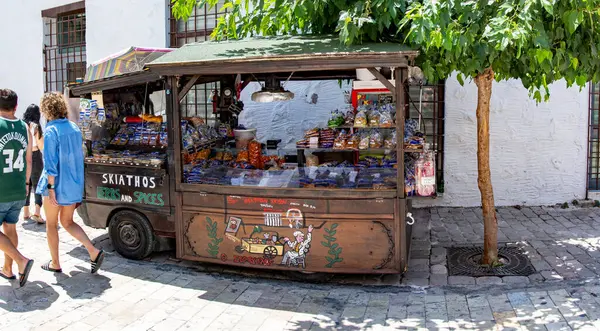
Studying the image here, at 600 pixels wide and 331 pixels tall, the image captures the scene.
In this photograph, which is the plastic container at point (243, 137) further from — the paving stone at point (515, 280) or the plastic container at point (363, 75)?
the paving stone at point (515, 280)

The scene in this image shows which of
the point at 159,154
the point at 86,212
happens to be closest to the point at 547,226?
the point at 159,154

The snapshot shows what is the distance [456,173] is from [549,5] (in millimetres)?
4396

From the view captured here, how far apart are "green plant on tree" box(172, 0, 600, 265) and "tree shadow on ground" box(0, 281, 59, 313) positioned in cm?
344

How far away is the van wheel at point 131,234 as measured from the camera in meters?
6.27

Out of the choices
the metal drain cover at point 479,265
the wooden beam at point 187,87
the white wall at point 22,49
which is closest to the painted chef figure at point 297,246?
the metal drain cover at point 479,265

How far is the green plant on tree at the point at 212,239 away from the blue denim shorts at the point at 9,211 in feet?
5.72

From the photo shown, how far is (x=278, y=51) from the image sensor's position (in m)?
5.42

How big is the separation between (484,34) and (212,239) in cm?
320

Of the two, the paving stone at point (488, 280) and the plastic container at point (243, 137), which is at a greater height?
the plastic container at point (243, 137)

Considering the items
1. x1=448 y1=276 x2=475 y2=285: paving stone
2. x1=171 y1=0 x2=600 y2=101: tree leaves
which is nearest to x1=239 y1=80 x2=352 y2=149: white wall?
x1=171 y1=0 x2=600 y2=101: tree leaves

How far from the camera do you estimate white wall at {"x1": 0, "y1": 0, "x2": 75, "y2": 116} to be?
11.2m

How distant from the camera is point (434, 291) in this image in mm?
5441

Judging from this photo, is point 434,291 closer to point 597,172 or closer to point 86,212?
point 86,212

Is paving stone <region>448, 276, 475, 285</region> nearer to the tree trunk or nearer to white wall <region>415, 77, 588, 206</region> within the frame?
the tree trunk
